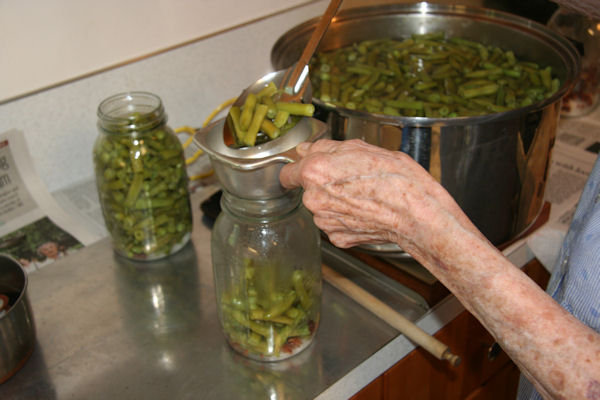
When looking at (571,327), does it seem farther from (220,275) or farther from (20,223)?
(20,223)

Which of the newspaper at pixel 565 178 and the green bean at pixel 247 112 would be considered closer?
the green bean at pixel 247 112

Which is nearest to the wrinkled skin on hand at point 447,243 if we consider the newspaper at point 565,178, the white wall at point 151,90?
the newspaper at point 565,178

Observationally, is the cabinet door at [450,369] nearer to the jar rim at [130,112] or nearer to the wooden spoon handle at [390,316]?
the wooden spoon handle at [390,316]

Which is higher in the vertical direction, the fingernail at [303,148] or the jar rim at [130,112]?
the fingernail at [303,148]

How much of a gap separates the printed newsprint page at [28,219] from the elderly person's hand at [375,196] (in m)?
0.52

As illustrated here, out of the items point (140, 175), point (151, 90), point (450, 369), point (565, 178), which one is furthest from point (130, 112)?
point (565, 178)

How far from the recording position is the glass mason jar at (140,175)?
764 mm

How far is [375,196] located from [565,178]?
702 millimetres

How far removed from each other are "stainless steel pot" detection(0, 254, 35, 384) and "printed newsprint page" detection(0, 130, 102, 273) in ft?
0.57

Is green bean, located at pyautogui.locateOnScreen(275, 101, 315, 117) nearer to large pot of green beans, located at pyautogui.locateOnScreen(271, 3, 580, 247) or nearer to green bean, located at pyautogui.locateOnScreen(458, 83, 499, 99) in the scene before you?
large pot of green beans, located at pyautogui.locateOnScreen(271, 3, 580, 247)

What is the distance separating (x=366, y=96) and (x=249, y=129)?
1.00 ft

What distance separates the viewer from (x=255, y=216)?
62 cm

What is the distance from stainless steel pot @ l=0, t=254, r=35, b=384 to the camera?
638 mm

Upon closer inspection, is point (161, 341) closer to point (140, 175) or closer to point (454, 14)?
point (140, 175)
